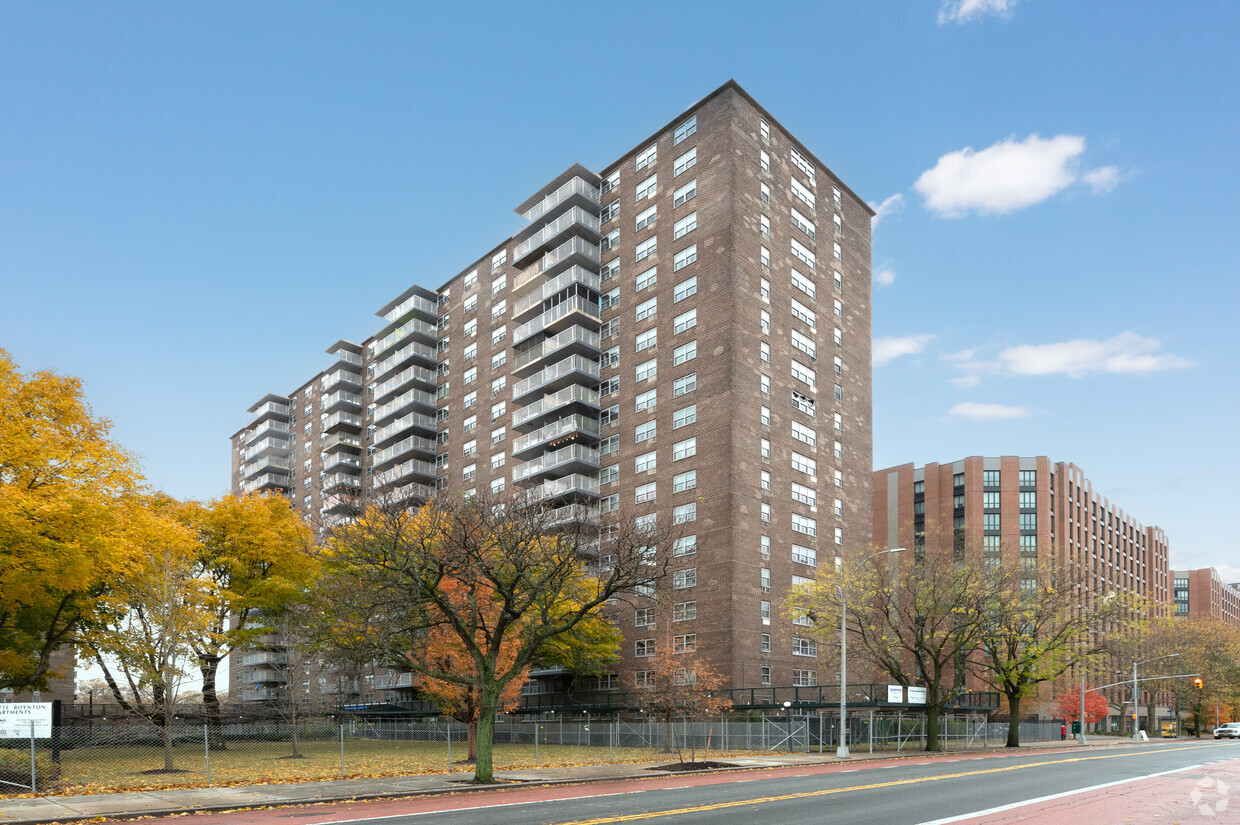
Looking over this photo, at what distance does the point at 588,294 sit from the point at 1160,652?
74319mm

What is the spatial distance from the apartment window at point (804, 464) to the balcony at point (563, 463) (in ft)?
54.0

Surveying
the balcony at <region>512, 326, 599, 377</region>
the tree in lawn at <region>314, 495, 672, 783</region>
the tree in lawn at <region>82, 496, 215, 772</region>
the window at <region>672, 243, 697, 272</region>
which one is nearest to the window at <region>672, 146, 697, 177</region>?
the window at <region>672, 243, 697, 272</region>

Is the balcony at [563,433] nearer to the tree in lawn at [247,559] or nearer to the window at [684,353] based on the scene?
the window at [684,353]

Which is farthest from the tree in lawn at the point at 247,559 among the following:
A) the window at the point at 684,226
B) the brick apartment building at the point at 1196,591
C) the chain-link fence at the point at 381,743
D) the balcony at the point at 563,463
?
the brick apartment building at the point at 1196,591

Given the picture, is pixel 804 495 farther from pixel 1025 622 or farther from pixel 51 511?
pixel 51 511

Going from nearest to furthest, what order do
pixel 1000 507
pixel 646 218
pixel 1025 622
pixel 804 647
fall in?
pixel 1025 622
pixel 804 647
pixel 646 218
pixel 1000 507

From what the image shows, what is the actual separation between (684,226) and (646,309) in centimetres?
754

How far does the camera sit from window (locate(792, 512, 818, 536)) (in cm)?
7294

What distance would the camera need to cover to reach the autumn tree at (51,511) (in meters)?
34.6

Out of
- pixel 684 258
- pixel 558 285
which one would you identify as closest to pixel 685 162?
pixel 684 258

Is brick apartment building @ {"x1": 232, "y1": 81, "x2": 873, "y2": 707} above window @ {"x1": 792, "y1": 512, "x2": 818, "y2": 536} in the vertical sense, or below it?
above

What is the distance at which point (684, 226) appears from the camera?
7450 cm

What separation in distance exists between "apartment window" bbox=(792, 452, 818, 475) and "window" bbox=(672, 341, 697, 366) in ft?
38.2

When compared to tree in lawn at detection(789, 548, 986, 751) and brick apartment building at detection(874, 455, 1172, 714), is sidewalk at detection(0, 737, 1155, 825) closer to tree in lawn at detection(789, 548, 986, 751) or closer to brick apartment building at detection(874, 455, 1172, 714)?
tree in lawn at detection(789, 548, 986, 751)
